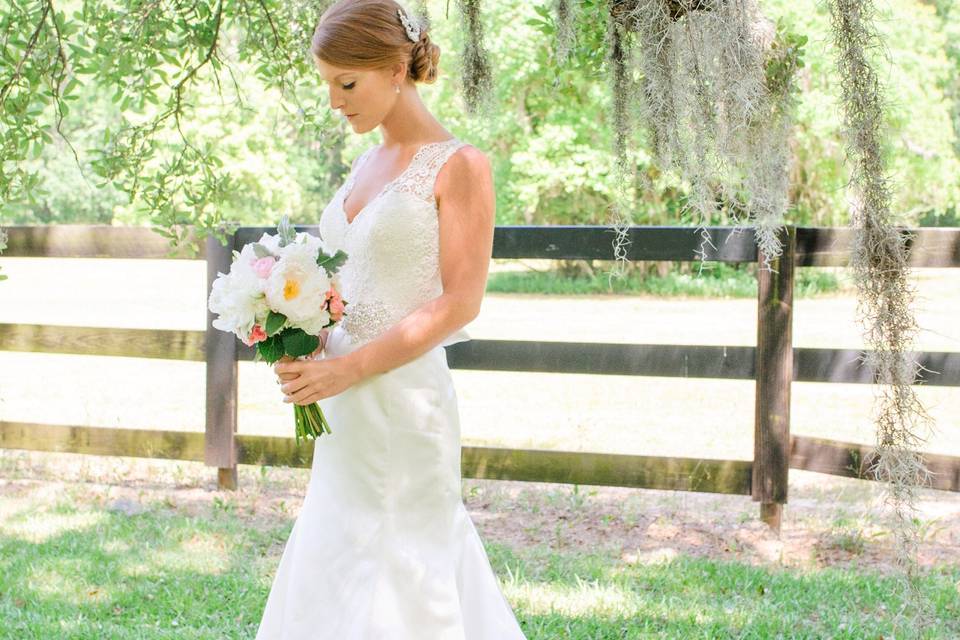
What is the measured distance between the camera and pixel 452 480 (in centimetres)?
257


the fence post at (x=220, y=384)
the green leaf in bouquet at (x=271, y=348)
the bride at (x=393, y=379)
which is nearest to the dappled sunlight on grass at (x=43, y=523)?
the fence post at (x=220, y=384)

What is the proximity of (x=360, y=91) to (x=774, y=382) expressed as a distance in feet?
9.58

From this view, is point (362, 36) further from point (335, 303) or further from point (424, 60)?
point (335, 303)

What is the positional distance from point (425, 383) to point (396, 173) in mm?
522

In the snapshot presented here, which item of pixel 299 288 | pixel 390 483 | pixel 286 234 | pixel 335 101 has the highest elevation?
pixel 335 101

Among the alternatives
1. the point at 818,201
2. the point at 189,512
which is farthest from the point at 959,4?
the point at 189,512

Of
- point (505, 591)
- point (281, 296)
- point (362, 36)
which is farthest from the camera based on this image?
point (505, 591)

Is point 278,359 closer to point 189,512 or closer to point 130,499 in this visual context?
point 189,512

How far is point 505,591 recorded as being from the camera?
3.99m

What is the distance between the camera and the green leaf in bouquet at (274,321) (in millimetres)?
2299

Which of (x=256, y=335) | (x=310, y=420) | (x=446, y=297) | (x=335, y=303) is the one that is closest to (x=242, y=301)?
(x=256, y=335)

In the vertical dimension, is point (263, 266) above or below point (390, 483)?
above

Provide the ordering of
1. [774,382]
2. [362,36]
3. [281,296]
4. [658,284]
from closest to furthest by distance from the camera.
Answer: [281,296], [362,36], [774,382], [658,284]

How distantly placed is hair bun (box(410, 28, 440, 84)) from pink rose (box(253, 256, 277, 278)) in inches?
22.9
